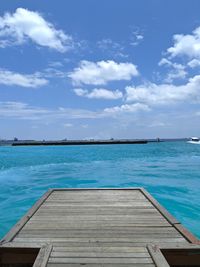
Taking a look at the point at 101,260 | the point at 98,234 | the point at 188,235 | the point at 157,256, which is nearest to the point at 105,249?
the point at 101,260

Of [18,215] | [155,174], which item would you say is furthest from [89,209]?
[155,174]

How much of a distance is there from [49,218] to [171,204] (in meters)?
9.09

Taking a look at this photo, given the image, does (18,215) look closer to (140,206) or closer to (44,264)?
(140,206)

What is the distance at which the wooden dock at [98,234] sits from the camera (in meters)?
3.54

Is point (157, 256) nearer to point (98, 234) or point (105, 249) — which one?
point (105, 249)

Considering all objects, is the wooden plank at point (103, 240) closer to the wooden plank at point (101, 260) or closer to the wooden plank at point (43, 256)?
the wooden plank at point (43, 256)

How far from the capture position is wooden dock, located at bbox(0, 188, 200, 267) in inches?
139

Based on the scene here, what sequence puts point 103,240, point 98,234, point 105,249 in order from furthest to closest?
point 98,234
point 103,240
point 105,249

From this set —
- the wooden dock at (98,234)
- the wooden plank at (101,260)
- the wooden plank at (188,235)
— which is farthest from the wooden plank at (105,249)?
the wooden plank at (188,235)

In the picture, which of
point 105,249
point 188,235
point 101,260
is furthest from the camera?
point 188,235

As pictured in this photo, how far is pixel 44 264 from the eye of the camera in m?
3.34

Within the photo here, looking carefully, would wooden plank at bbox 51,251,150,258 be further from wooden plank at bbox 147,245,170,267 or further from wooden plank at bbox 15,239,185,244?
wooden plank at bbox 15,239,185,244

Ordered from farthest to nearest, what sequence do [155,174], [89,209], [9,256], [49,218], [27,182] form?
1. [155,174]
2. [27,182]
3. [89,209]
4. [49,218]
5. [9,256]

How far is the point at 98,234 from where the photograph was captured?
4367 mm
